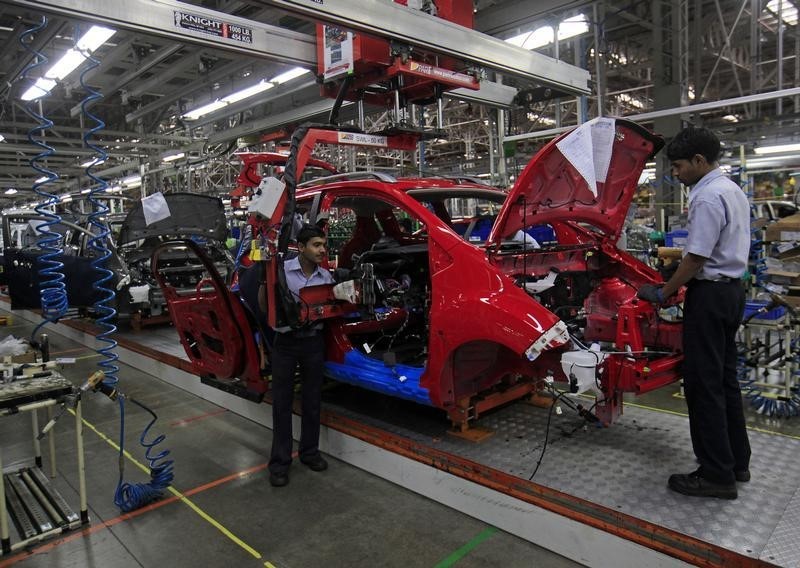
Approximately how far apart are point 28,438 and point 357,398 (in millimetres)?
2740

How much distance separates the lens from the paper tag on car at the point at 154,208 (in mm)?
4020

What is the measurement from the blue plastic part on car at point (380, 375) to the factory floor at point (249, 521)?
23.4 inches

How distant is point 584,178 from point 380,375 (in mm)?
1739

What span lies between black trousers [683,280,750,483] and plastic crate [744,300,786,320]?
7.10ft

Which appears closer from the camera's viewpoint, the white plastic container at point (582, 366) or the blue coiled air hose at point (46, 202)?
the white plastic container at point (582, 366)

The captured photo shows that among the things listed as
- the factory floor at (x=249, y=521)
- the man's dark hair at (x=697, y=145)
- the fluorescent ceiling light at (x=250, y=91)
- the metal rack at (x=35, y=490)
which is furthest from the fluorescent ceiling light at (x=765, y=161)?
the metal rack at (x=35, y=490)

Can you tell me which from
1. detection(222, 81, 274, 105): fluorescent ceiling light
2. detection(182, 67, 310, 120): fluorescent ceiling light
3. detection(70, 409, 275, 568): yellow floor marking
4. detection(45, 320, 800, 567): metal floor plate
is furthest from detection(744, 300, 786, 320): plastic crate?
detection(222, 81, 274, 105): fluorescent ceiling light

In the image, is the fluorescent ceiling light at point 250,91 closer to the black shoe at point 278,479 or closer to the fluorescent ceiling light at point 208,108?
the fluorescent ceiling light at point 208,108

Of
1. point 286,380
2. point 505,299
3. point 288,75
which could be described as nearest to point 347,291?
point 286,380

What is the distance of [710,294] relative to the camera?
2518 mm

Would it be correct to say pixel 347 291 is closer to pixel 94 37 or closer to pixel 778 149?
pixel 94 37

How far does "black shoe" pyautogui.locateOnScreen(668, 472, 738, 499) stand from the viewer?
257 centimetres

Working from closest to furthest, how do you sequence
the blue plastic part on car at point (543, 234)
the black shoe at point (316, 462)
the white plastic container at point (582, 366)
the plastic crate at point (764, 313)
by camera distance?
the white plastic container at point (582, 366)
the black shoe at point (316, 462)
the plastic crate at point (764, 313)
the blue plastic part on car at point (543, 234)

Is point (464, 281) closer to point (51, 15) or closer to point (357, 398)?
point (357, 398)
